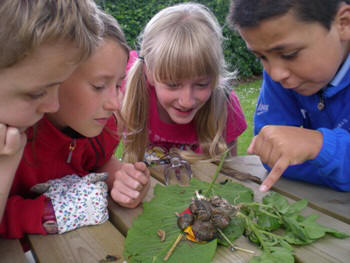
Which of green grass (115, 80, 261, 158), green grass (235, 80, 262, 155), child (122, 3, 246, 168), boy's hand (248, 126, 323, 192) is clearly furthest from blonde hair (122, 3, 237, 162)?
green grass (235, 80, 262, 155)

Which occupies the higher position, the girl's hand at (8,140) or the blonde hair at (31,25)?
the blonde hair at (31,25)

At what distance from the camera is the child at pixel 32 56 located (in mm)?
851

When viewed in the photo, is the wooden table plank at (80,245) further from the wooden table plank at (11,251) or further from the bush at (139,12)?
the bush at (139,12)

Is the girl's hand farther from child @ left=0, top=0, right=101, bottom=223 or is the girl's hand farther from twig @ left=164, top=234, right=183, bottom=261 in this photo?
twig @ left=164, top=234, right=183, bottom=261

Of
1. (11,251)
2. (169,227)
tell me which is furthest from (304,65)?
(11,251)

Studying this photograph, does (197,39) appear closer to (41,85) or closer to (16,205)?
(41,85)

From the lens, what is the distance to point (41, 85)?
93 centimetres

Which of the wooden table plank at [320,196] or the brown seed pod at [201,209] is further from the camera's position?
the wooden table plank at [320,196]

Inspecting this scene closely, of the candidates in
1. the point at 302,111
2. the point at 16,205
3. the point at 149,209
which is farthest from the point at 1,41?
the point at 302,111

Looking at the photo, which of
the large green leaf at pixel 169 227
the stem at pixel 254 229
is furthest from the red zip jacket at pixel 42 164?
the stem at pixel 254 229

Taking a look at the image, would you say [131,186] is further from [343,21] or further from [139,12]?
[139,12]

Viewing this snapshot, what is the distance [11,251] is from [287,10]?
4.00 feet

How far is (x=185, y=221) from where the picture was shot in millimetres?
929

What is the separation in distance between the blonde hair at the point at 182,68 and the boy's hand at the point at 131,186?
542mm
